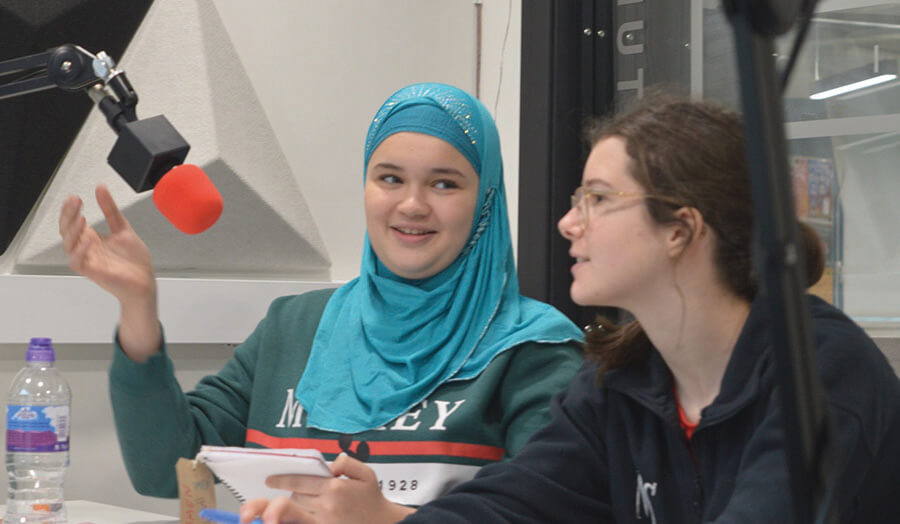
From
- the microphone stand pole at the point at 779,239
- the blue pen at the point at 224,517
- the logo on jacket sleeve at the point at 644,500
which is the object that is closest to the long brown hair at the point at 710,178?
the logo on jacket sleeve at the point at 644,500

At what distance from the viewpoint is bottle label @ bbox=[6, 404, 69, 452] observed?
1.48m

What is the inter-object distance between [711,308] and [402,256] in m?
0.63

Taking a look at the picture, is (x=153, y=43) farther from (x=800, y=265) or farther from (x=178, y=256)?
(x=800, y=265)

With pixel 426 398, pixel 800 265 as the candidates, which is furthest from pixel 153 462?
pixel 800 265

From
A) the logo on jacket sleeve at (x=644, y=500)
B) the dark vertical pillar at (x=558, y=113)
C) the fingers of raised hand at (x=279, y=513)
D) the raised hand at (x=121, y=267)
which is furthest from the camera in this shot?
the dark vertical pillar at (x=558, y=113)

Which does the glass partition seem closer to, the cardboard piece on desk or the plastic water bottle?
the cardboard piece on desk

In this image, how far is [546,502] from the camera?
49.3 inches

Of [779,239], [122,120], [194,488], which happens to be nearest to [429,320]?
[194,488]

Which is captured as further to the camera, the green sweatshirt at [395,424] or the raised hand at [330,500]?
the green sweatshirt at [395,424]

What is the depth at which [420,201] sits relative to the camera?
162cm

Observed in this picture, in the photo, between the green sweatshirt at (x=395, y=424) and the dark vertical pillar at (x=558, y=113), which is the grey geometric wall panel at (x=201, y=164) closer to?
the green sweatshirt at (x=395, y=424)

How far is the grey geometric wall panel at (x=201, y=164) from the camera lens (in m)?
1.87

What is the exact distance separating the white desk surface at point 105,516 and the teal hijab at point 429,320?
1.01 feet

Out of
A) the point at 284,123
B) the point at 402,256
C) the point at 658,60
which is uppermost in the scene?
the point at 658,60
